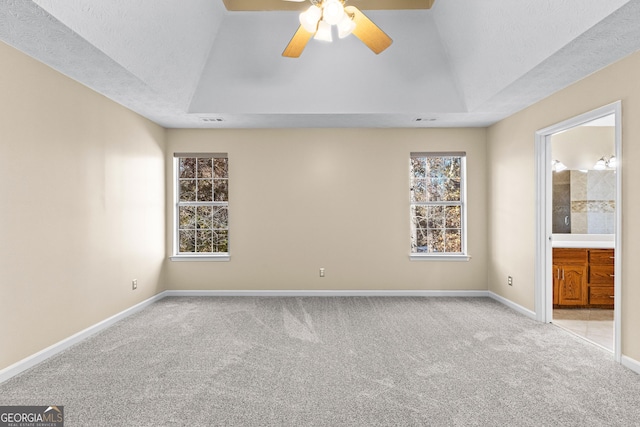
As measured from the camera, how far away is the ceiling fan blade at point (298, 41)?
2590 mm

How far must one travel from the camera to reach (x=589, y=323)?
3848 millimetres

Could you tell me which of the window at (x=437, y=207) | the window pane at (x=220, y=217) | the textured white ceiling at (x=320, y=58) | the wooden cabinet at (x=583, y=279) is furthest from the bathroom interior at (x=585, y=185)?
the window pane at (x=220, y=217)

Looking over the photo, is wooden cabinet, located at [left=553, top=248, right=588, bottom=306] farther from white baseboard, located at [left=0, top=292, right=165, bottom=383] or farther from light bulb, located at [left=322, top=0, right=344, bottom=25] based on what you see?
white baseboard, located at [left=0, top=292, right=165, bottom=383]

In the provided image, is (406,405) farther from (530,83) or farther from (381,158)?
(381,158)

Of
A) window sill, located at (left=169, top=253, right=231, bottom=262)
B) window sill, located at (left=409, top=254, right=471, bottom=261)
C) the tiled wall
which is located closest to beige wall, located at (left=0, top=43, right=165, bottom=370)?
window sill, located at (left=169, top=253, right=231, bottom=262)

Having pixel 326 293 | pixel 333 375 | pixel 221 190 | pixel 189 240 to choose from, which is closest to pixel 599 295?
pixel 326 293

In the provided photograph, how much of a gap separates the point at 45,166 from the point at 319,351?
9.49 feet

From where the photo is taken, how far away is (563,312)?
168 inches

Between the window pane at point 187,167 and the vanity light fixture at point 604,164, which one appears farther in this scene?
the window pane at point 187,167

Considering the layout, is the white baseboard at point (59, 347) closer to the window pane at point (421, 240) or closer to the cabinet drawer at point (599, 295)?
the window pane at point (421, 240)

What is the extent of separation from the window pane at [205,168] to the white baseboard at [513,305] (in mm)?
4560

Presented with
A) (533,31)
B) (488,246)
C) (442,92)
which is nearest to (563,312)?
(488,246)

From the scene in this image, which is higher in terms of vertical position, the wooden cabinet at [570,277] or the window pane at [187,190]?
the window pane at [187,190]

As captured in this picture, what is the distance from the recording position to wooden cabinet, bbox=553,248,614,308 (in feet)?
14.2
